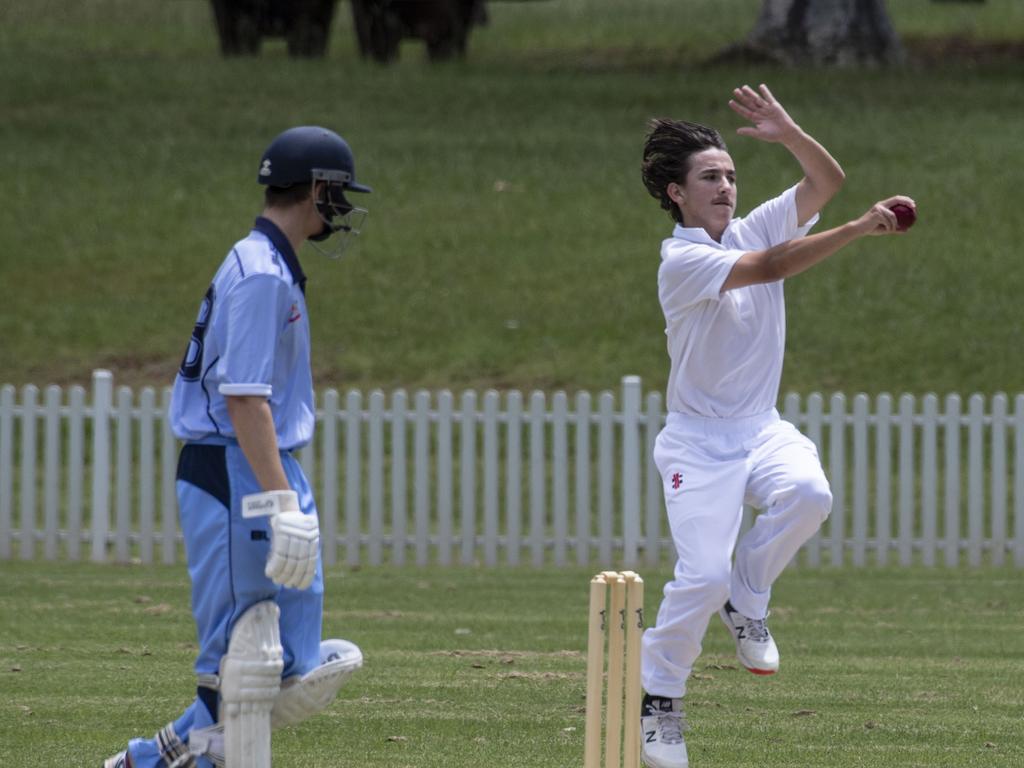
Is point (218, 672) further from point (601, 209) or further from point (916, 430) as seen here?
point (601, 209)

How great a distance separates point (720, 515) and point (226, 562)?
1.86 meters

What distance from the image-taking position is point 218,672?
213 inches

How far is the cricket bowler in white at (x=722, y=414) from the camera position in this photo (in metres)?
6.44

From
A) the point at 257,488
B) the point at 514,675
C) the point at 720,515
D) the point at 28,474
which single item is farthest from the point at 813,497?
the point at 28,474

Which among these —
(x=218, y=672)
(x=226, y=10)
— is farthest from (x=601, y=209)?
(x=218, y=672)

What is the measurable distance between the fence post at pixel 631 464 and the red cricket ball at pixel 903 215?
7.52m

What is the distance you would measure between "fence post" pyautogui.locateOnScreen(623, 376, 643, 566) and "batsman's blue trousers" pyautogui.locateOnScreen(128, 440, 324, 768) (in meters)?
8.20

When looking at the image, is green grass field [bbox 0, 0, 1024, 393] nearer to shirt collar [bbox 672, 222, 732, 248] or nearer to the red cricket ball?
shirt collar [bbox 672, 222, 732, 248]

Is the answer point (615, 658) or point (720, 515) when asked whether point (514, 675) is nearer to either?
point (720, 515)

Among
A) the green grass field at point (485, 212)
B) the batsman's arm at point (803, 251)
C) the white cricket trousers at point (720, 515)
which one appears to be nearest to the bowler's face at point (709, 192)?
the batsman's arm at point (803, 251)

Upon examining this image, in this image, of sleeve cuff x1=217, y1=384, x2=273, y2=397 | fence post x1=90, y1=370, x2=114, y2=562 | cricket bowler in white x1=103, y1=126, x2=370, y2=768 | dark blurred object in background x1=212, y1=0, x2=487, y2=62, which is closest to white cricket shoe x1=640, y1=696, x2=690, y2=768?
cricket bowler in white x1=103, y1=126, x2=370, y2=768

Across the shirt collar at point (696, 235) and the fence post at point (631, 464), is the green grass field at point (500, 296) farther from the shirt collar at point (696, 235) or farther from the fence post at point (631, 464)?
the shirt collar at point (696, 235)

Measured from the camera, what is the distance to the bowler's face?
6691 millimetres

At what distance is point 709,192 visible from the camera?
22.1ft
